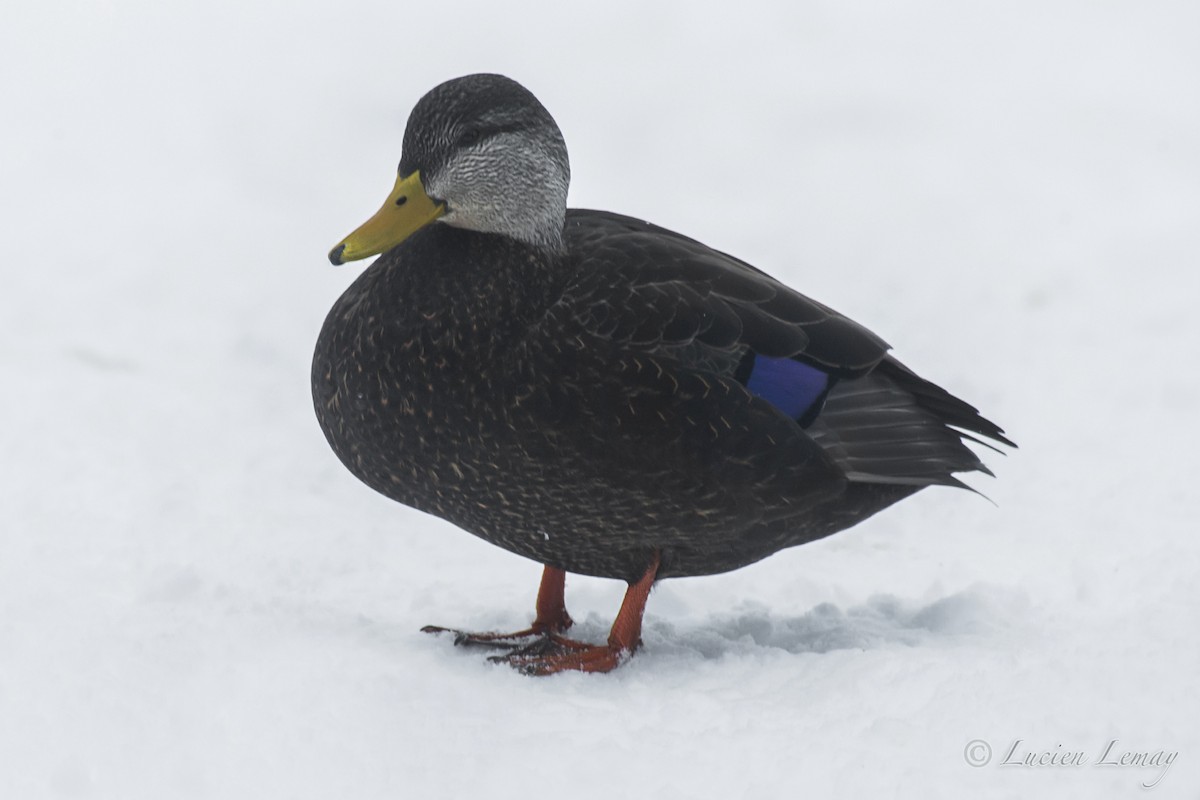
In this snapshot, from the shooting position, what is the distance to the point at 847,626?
4352 mm

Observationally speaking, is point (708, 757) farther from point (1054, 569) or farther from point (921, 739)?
point (1054, 569)

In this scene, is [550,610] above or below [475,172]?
below

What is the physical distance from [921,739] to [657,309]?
1.22m

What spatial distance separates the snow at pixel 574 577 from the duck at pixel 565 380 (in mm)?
375

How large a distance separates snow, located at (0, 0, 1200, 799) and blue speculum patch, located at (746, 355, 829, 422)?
2.10 ft

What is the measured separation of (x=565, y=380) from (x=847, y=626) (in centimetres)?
123

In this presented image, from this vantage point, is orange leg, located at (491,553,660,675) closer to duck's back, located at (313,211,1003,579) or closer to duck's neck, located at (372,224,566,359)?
duck's back, located at (313,211,1003,579)

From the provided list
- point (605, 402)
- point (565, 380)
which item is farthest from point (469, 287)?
point (605, 402)

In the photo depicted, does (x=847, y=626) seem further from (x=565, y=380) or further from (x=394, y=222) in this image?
(x=394, y=222)

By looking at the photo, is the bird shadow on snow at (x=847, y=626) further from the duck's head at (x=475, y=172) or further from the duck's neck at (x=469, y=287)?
the duck's head at (x=475, y=172)

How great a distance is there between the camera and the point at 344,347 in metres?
3.89

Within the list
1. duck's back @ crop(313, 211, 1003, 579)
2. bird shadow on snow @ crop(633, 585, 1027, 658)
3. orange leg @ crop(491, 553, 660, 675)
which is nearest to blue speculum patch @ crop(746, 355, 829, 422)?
duck's back @ crop(313, 211, 1003, 579)

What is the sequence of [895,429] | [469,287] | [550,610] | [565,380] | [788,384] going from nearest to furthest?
[565,380] → [469,287] → [788,384] → [895,429] → [550,610]

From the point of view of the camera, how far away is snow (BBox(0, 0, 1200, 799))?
126 inches
